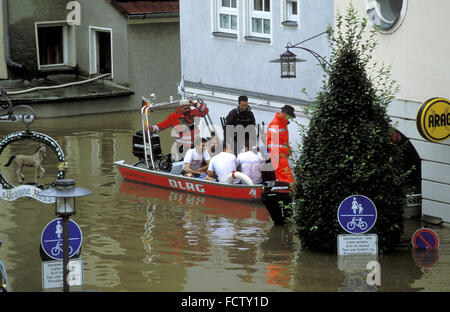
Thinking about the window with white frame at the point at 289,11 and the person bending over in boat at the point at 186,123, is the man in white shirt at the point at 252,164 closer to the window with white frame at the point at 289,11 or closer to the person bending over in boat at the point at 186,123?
the person bending over in boat at the point at 186,123

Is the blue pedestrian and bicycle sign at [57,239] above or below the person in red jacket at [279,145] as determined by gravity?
below

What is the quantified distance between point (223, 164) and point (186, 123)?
224 cm

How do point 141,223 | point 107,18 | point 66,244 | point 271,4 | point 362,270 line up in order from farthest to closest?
1. point 107,18
2. point 271,4
3. point 141,223
4. point 362,270
5. point 66,244

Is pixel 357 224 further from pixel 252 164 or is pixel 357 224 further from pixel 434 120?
pixel 252 164

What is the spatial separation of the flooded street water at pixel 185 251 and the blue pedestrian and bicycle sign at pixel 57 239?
63.3 inches

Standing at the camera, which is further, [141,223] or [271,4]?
[271,4]

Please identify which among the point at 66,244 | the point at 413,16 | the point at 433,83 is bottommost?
the point at 66,244

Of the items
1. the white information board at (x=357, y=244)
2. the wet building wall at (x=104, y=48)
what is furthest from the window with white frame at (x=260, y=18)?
the wet building wall at (x=104, y=48)

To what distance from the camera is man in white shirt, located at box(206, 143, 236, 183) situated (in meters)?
18.7

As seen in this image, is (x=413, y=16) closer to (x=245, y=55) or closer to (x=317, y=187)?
(x=317, y=187)

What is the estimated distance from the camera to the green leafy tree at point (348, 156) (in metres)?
13.5

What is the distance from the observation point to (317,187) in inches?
537

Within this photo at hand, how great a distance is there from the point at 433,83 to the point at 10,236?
25.3ft
